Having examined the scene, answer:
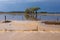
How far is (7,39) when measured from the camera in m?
3.45

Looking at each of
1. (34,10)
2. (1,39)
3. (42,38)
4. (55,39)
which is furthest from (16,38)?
(34,10)

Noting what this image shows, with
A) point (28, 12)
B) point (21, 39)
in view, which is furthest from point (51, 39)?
point (28, 12)

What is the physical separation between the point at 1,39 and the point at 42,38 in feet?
3.00

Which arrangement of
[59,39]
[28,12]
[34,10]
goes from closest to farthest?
[59,39]
[28,12]
[34,10]

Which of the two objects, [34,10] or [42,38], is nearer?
[42,38]

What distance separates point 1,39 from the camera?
3455 millimetres

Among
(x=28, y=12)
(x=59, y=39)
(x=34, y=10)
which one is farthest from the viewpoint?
(x=34, y=10)

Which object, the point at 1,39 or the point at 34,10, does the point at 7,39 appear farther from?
the point at 34,10

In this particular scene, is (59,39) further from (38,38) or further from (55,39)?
(38,38)

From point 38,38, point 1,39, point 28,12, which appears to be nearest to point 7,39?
point 1,39

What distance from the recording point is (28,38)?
353 centimetres

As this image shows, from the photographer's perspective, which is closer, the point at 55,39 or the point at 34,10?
the point at 55,39

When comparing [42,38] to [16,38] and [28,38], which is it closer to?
[28,38]

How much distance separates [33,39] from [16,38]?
15.8 inches
